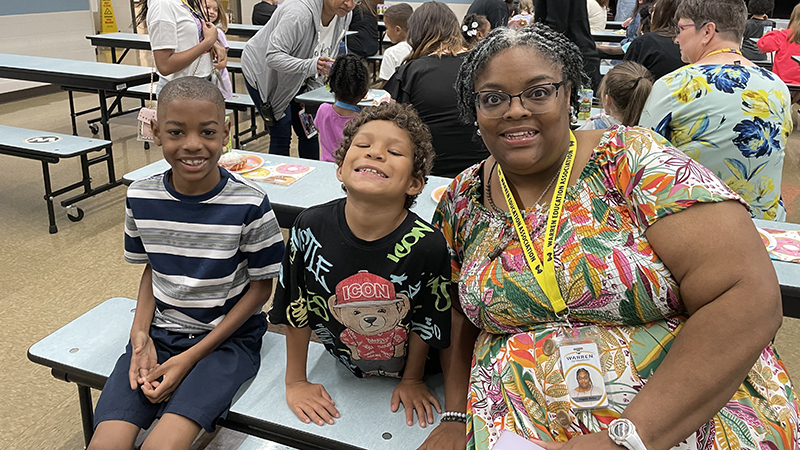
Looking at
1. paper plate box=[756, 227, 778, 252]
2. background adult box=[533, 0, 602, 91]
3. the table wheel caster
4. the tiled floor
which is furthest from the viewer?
the table wheel caster

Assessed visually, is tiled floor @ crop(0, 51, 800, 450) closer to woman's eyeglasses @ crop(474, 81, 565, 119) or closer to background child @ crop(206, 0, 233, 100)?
background child @ crop(206, 0, 233, 100)

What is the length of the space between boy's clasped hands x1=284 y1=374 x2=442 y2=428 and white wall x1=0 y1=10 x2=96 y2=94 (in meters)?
7.47

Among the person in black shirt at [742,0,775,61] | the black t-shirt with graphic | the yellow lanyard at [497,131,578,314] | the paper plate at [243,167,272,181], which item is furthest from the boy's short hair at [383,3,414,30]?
the yellow lanyard at [497,131,578,314]

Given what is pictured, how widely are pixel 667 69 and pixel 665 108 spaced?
1.60 meters

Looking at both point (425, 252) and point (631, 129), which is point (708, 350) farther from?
point (425, 252)

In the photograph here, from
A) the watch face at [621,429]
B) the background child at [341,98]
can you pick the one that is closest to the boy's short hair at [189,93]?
the watch face at [621,429]

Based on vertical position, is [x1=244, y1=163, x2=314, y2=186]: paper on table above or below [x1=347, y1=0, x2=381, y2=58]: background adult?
below

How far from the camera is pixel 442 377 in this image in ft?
5.47

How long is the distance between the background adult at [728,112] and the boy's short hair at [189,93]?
1663 mm

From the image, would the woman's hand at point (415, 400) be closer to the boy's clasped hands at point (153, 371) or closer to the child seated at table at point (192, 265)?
the child seated at table at point (192, 265)

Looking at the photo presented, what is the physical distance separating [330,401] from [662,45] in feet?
10.3

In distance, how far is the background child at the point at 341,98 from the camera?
3312mm

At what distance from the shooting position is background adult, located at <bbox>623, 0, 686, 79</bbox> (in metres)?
3.64

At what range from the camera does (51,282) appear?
3176mm
